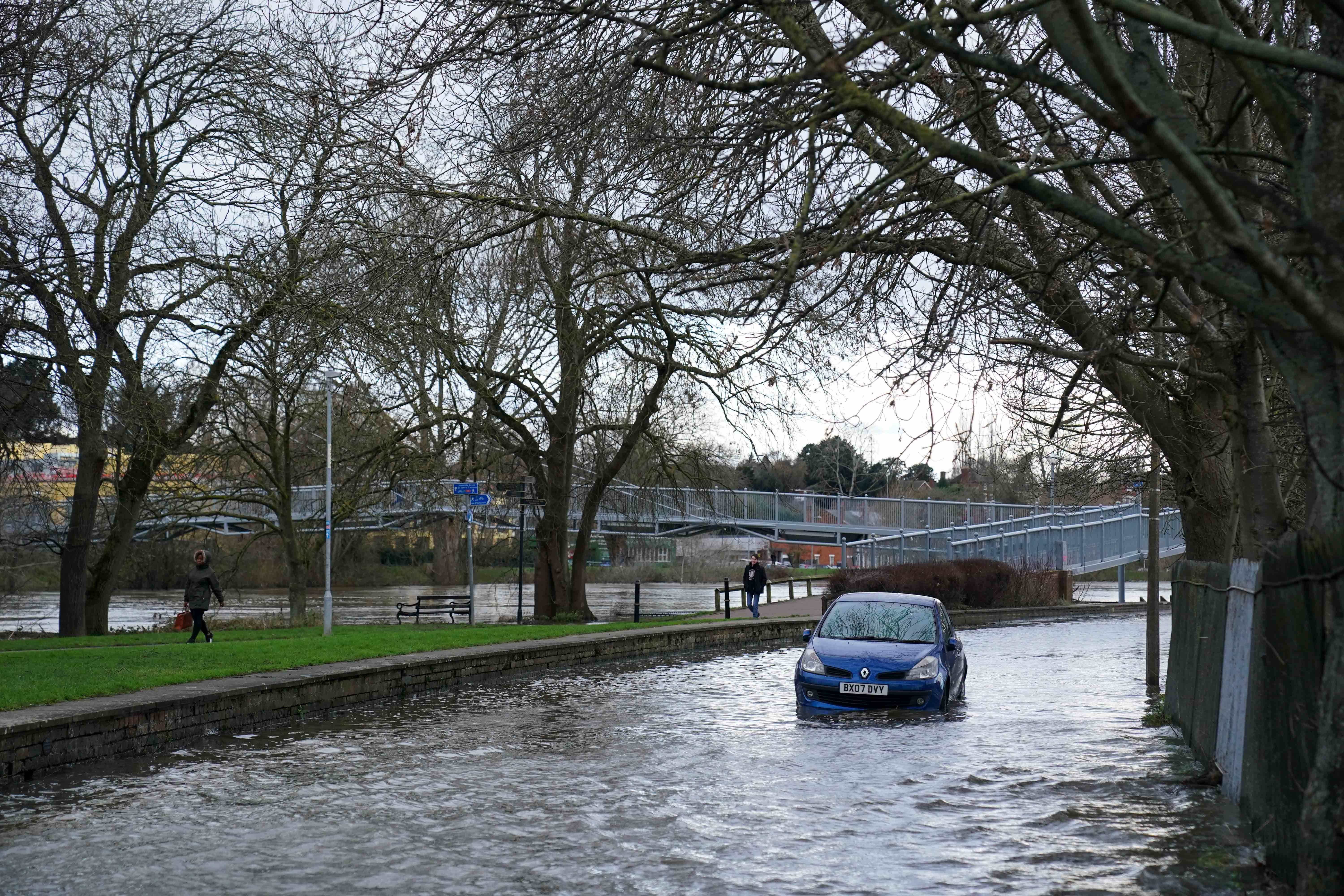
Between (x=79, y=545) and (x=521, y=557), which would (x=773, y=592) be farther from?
(x=79, y=545)

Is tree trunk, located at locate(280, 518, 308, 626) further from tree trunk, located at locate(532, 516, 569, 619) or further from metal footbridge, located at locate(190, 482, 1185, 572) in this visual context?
tree trunk, located at locate(532, 516, 569, 619)

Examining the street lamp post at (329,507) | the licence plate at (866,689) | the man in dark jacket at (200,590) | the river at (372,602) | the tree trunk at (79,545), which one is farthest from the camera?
the river at (372,602)

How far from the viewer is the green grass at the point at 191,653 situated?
44.7 ft

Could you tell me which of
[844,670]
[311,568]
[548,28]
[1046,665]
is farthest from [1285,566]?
[311,568]

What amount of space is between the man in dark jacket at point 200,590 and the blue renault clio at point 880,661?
11040mm

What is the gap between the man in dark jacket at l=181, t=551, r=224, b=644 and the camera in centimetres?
2231

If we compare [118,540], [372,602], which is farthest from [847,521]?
[118,540]

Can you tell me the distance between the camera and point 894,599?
1678 centimetres

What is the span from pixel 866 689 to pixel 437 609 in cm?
2337

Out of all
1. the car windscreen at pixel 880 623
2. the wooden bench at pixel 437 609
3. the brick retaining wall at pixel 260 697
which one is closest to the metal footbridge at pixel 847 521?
the wooden bench at pixel 437 609

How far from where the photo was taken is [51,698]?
1239 cm

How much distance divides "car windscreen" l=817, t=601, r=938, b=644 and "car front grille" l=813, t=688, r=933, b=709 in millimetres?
908

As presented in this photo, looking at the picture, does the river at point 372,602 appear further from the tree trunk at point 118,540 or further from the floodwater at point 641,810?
the floodwater at point 641,810

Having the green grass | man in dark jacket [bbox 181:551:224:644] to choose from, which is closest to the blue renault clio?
the green grass
